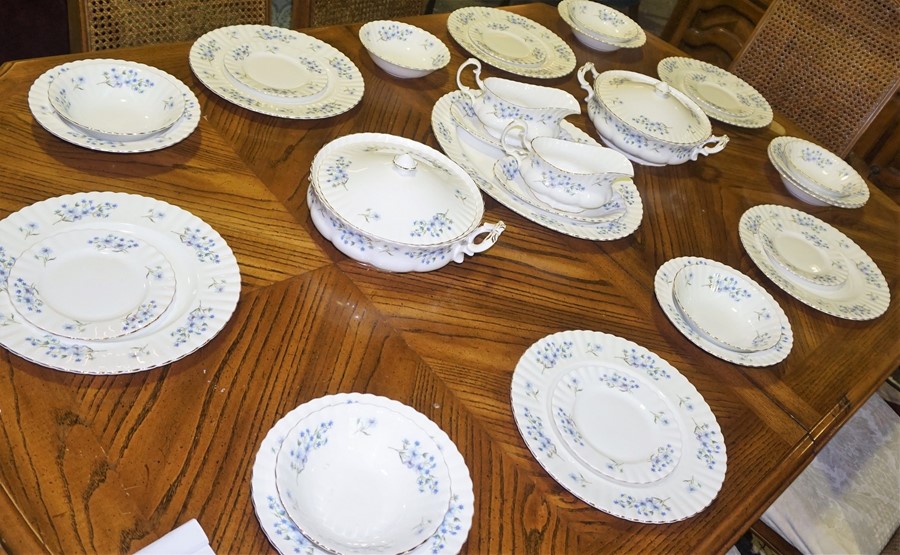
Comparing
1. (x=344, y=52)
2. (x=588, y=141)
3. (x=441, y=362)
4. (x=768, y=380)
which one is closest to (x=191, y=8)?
(x=344, y=52)

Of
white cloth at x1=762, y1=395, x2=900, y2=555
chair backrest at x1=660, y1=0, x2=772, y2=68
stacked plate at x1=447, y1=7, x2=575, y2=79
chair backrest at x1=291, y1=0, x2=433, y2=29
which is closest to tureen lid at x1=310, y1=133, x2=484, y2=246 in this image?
stacked plate at x1=447, y1=7, x2=575, y2=79

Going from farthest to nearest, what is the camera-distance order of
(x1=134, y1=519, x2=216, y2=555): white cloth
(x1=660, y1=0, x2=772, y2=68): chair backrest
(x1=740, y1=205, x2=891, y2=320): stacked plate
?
(x1=660, y1=0, x2=772, y2=68): chair backrest
(x1=740, y1=205, x2=891, y2=320): stacked plate
(x1=134, y1=519, x2=216, y2=555): white cloth

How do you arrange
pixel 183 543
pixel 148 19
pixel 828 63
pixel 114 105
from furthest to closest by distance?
pixel 828 63
pixel 148 19
pixel 114 105
pixel 183 543

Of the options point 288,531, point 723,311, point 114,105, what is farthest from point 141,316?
point 723,311

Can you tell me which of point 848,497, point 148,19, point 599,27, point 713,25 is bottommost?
point 848,497

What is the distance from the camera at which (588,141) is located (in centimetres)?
115

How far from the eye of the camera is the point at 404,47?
1250 mm

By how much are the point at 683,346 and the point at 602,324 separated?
0.37ft

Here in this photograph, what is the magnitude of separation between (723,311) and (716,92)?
750 mm

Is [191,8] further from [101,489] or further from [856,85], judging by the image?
[856,85]

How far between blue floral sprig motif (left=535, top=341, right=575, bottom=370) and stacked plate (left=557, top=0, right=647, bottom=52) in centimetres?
91

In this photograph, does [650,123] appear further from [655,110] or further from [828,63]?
[828,63]

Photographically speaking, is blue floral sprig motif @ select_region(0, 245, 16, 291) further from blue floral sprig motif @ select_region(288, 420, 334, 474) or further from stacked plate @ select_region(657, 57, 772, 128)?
stacked plate @ select_region(657, 57, 772, 128)

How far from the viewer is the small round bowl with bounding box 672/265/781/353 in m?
0.94
